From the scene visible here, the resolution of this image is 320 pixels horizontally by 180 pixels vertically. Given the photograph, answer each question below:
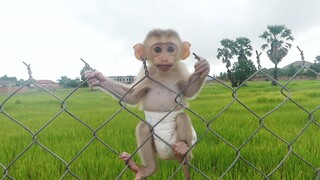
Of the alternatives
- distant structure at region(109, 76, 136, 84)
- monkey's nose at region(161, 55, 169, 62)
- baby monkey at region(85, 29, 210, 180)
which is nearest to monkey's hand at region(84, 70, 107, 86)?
baby monkey at region(85, 29, 210, 180)

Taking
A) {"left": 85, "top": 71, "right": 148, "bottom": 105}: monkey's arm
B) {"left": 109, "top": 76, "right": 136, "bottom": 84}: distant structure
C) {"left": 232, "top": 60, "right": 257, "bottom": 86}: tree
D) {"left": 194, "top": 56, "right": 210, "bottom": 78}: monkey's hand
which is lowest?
{"left": 85, "top": 71, "right": 148, "bottom": 105}: monkey's arm

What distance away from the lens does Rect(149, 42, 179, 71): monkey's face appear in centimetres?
196

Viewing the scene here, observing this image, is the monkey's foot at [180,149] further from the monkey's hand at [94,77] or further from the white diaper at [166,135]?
the monkey's hand at [94,77]

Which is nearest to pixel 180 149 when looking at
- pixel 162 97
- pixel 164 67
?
pixel 162 97

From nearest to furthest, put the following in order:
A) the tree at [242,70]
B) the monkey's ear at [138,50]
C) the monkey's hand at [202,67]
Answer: the monkey's hand at [202,67], the monkey's ear at [138,50], the tree at [242,70]

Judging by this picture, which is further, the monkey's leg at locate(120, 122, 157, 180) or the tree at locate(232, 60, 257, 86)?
the tree at locate(232, 60, 257, 86)

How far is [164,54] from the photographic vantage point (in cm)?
198

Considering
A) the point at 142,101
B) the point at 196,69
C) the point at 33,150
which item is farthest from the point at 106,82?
the point at 33,150

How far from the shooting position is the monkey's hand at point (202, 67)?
5.94 ft

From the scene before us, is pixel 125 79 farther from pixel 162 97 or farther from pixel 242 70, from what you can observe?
pixel 242 70

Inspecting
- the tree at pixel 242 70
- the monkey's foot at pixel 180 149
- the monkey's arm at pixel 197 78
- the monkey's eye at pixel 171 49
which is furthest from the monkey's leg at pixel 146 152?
the tree at pixel 242 70

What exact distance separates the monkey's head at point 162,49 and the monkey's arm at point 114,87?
170 mm

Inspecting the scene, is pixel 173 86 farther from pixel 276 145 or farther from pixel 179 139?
pixel 276 145

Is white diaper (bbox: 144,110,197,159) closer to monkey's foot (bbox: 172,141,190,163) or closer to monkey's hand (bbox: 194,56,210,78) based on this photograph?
monkey's foot (bbox: 172,141,190,163)
